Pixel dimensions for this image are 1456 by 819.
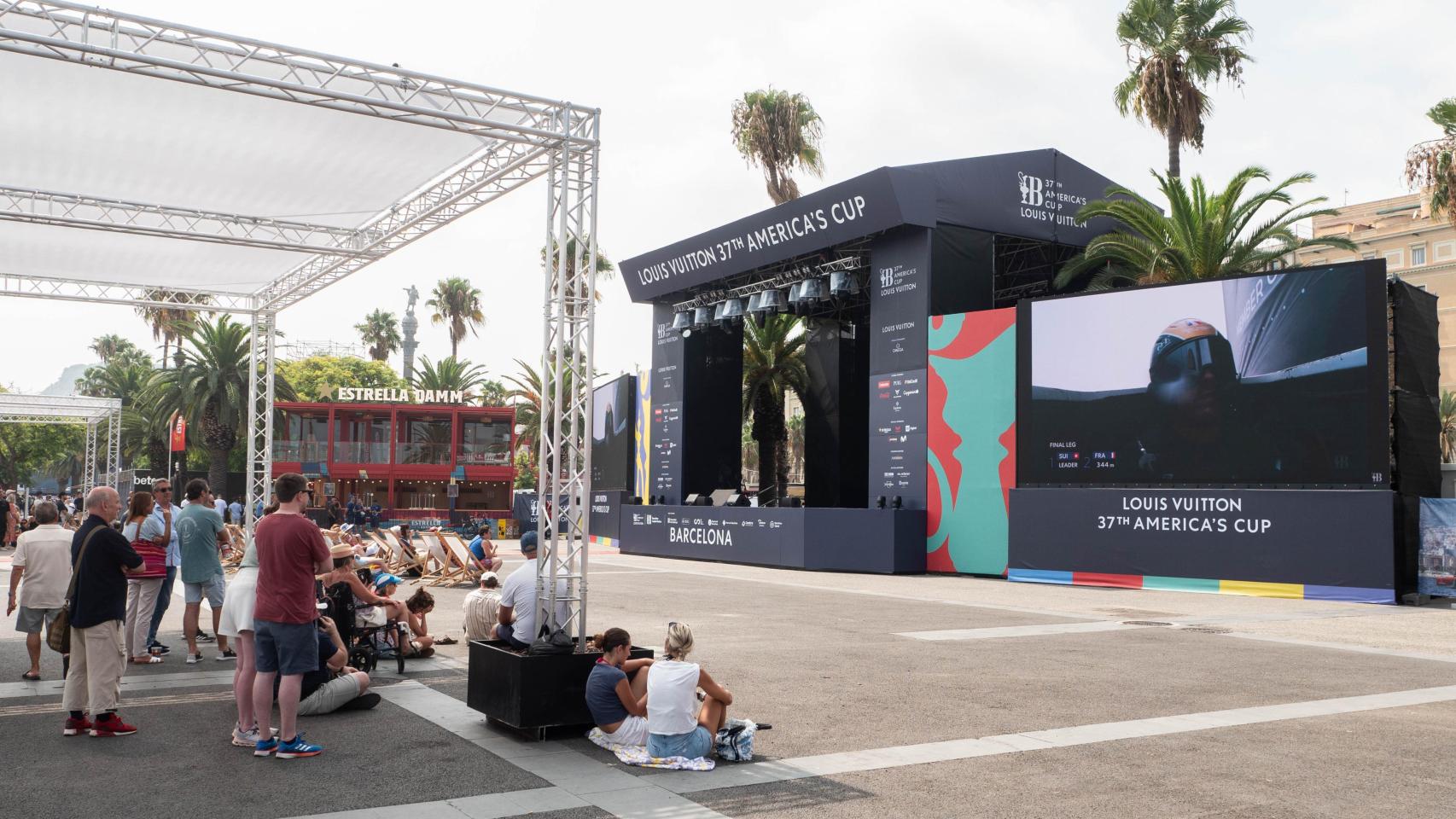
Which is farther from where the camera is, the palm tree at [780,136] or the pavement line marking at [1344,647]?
the palm tree at [780,136]

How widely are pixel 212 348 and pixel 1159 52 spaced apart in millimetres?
36517

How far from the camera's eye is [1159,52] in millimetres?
26250

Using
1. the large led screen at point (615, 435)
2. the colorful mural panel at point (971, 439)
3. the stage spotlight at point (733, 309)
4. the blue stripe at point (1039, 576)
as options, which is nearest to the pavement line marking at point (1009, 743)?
the blue stripe at point (1039, 576)

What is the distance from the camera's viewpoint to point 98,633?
23.8 ft

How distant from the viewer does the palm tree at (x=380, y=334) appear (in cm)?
8269

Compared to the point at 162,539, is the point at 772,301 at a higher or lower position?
higher

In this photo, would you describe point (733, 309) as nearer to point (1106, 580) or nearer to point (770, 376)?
point (770, 376)

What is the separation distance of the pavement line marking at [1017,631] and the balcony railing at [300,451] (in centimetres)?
4311

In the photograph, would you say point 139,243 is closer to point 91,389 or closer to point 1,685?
point 1,685

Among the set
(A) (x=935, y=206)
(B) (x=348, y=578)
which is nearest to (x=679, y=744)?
(B) (x=348, y=578)

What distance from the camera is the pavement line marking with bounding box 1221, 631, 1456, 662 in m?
11.6

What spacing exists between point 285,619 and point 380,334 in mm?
80148

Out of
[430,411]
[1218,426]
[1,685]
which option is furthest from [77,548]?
[430,411]

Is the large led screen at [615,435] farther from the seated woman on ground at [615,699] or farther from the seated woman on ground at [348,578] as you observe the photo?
the seated woman on ground at [615,699]
